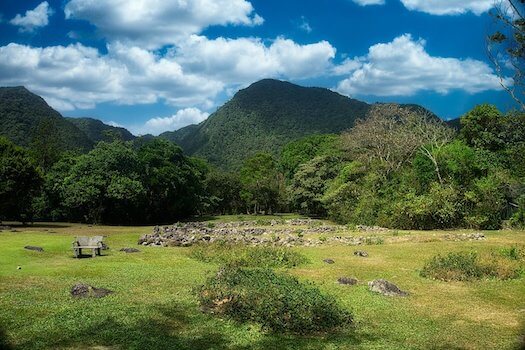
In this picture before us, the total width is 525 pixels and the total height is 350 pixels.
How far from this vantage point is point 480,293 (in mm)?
15859

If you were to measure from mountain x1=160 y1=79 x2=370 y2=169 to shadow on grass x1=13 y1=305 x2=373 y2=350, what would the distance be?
118241mm

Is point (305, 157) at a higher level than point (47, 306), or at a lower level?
higher

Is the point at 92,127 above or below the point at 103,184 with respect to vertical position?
above

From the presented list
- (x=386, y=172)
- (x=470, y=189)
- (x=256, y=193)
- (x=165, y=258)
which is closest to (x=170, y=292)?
(x=165, y=258)

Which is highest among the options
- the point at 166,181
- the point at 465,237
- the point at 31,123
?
the point at 31,123

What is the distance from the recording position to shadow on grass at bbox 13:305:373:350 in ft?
31.9

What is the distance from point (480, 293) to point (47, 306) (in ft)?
46.2

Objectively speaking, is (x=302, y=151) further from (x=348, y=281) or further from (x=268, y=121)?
(x=268, y=121)

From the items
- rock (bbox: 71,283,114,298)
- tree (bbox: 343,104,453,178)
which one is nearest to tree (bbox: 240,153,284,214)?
tree (bbox: 343,104,453,178)

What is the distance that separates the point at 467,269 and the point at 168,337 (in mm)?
13220

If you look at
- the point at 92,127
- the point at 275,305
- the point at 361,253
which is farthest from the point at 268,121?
the point at 275,305

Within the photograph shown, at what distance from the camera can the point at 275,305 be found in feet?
37.7

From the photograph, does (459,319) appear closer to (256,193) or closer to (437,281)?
(437,281)

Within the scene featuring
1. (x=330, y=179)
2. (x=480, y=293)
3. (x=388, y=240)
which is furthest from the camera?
(x=330, y=179)
